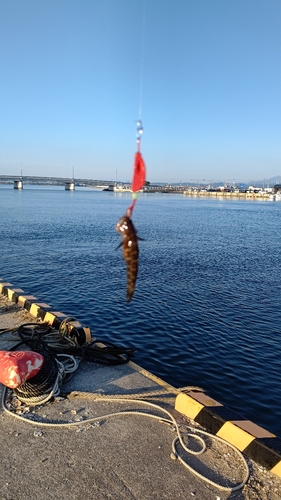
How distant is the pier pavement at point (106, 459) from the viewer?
5430 millimetres

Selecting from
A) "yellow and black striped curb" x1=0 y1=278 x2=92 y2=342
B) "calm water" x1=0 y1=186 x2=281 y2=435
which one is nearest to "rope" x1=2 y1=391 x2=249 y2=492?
"yellow and black striped curb" x1=0 y1=278 x2=92 y2=342

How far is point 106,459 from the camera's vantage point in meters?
6.02

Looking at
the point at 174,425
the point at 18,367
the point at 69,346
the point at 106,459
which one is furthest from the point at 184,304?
the point at 106,459

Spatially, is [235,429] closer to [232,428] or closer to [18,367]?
[232,428]

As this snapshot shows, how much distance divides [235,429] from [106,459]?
2400 mm

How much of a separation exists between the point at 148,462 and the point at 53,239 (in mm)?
36297

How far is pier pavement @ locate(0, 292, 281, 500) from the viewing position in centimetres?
543

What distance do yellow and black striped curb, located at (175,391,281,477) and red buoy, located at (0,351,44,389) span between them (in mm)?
3111

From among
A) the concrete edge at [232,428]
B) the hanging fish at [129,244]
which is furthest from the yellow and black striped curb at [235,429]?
the hanging fish at [129,244]

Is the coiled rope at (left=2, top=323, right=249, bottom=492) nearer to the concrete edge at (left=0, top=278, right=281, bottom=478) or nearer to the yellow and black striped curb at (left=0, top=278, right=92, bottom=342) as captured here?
the concrete edge at (left=0, top=278, right=281, bottom=478)

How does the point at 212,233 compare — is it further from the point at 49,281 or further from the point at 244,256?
the point at 49,281

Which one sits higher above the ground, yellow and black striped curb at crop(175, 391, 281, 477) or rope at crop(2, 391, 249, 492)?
yellow and black striped curb at crop(175, 391, 281, 477)

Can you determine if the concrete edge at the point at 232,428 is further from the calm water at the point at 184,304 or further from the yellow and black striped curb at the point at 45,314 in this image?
the calm water at the point at 184,304

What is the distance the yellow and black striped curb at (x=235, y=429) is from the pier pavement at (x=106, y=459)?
0.14m
